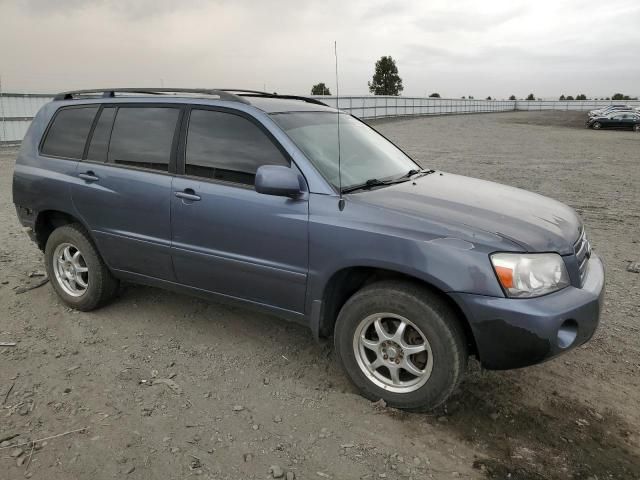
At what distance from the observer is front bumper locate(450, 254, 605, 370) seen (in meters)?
2.71

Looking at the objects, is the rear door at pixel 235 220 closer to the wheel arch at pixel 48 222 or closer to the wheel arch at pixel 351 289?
the wheel arch at pixel 351 289

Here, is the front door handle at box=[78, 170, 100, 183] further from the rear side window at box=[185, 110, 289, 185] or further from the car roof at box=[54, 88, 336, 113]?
the rear side window at box=[185, 110, 289, 185]

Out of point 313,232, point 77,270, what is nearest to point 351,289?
point 313,232

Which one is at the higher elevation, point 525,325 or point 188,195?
point 188,195

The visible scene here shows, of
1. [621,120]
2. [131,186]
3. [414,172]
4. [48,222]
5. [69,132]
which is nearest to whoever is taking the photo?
[131,186]

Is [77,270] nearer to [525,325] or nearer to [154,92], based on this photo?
[154,92]

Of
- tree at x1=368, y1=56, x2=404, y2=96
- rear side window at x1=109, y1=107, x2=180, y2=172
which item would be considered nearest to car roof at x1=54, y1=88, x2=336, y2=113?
rear side window at x1=109, y1=107, x2=180, y2=172

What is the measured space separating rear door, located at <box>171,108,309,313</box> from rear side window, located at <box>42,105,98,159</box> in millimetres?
1159

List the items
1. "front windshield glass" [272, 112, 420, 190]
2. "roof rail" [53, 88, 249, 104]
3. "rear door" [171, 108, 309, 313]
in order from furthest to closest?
"roof rail" [53, 88, 249, 104], "front windshield glass" [272, 112, 420, 190], "rear door" [171, 108, 309, 313]

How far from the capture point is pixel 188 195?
3648mm

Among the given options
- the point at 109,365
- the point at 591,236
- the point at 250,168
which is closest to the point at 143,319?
the point at 109,365

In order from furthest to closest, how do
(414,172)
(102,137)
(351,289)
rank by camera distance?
(102,137)
(414,172)
(351,289)

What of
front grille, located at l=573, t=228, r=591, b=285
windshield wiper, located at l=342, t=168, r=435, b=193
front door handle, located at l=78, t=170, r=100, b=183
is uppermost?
front door handle, located at l=78, t=170, r=100, b=183

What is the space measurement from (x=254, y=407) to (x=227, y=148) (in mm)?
1696
